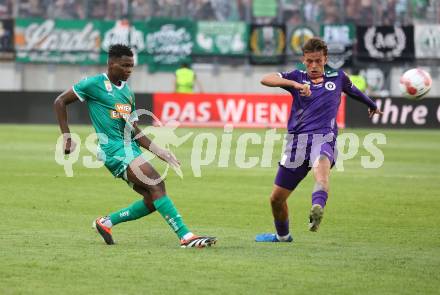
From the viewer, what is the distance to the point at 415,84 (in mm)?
13852

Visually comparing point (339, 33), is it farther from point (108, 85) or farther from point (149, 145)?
point (108, 85)

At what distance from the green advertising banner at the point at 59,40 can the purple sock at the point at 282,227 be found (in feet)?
101

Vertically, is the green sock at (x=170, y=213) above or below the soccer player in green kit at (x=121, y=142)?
below

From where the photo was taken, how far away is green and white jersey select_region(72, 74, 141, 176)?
10.7m

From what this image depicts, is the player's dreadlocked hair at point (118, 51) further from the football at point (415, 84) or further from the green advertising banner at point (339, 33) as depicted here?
the green advertising banner at point (339, 33)

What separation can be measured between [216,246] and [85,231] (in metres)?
1.93

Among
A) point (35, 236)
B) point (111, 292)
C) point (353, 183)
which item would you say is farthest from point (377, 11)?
point (111, 292)

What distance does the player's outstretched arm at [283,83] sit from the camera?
34.8 ft

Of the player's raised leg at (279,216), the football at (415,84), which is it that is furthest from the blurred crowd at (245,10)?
the player's raised leg at (279,216)

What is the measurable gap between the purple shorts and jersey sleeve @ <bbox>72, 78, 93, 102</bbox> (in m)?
2.14

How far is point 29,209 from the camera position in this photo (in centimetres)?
1436

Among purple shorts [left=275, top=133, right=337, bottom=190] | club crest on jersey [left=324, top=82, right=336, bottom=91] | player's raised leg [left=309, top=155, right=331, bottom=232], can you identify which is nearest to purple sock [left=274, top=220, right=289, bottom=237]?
purple shorts [left=275, top=133, right=337, bottom=190]

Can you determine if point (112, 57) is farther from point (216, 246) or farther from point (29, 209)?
point (29, 209)

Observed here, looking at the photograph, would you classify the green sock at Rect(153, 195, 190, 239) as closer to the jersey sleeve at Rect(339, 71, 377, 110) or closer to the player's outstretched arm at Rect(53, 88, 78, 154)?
the player's outstretched arm at Rect(53, 88, 78, 154)
